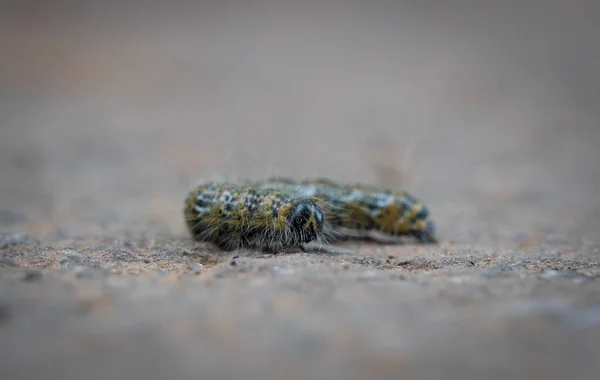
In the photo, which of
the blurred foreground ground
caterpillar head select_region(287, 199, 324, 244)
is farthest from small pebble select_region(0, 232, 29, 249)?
caterpillar head select_region(287, 199, 324, 244)

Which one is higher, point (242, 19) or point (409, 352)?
point (242, 19)

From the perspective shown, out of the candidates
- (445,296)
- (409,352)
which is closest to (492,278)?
(445,296)

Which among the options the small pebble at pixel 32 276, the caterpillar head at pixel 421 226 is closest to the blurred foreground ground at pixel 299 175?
the small pebble at pixel 32 276

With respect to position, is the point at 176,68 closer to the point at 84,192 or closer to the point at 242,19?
the point at 242,19

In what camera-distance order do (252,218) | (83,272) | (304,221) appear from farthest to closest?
(252,218)
(304,221)
(83,272)

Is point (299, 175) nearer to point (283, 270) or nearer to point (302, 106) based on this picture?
point (302, 106)

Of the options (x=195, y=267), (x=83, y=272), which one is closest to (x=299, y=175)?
(x=195, y=267)

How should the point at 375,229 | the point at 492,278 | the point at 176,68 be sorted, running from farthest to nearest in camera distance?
the point at 176,68
the point at 375,229
the point at 492,278

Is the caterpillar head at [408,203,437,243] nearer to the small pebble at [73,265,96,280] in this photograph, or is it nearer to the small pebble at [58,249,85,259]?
the small pebble at [58,249,85,259]
